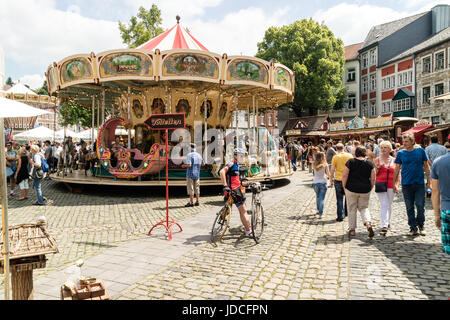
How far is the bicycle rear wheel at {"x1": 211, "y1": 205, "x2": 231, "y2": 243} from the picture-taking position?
598 cm

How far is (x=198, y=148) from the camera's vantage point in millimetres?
14500

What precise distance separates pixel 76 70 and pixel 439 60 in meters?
27.9

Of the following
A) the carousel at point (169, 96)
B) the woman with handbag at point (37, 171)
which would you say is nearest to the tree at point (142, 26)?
the carousel at point (169, 96)

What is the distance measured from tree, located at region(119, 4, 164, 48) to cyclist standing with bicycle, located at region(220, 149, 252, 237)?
2491 centimetres

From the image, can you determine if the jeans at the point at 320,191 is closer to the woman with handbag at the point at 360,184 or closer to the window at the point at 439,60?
the woman with handbag at the point at 360,184

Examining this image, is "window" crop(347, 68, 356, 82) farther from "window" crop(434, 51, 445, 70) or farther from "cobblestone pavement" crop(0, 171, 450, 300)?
"cobblestone pavement" crop(0, 171, 450, 300)

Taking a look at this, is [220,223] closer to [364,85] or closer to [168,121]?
[168,121]

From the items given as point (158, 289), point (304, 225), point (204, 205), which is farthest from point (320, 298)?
point (204, 205)

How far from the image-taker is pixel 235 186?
6.11m

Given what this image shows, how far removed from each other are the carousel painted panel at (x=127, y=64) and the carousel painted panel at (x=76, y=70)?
0.62m

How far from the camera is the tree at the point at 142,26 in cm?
2783

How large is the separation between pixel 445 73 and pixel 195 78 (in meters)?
23.7

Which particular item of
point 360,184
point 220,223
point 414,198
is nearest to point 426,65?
point 414,198
